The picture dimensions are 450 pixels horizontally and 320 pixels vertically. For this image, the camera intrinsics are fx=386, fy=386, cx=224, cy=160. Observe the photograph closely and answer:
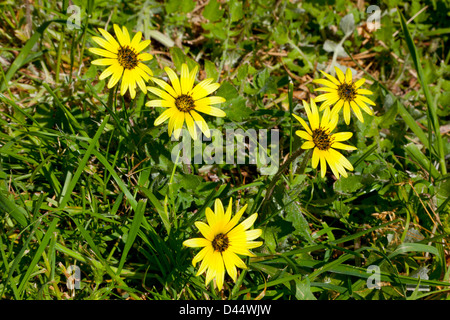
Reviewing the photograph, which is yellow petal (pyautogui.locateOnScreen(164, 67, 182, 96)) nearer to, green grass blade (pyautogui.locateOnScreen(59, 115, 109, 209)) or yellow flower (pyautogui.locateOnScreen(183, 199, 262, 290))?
green grass blade (pyautogui.locateOnScreen(59, 115, 109, 209))

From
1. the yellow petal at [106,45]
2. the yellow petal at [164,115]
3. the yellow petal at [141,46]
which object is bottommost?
the yellow petal at [164,115]

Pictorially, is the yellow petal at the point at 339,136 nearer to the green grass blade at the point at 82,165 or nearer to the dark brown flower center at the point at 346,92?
the dark brown flower center at the point at 346,92

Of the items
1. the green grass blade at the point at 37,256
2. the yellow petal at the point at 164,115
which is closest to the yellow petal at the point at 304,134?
the yellow petal at the point at 164,115

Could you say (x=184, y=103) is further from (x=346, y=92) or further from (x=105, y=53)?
(x=346, y=92)

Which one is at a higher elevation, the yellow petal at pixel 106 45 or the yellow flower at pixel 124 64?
the yellow petal at pixel 106 45

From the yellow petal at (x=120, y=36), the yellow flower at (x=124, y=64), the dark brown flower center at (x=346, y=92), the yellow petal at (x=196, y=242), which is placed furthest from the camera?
the dark brown flower center at (x=346, y=92)

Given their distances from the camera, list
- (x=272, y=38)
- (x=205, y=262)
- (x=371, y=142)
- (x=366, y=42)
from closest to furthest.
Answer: (x=205, y=262)
(x=371, y=142)
(x=272, y=38)
(x=366, y=42)

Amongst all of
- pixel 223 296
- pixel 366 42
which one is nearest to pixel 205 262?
pixel 223 296
